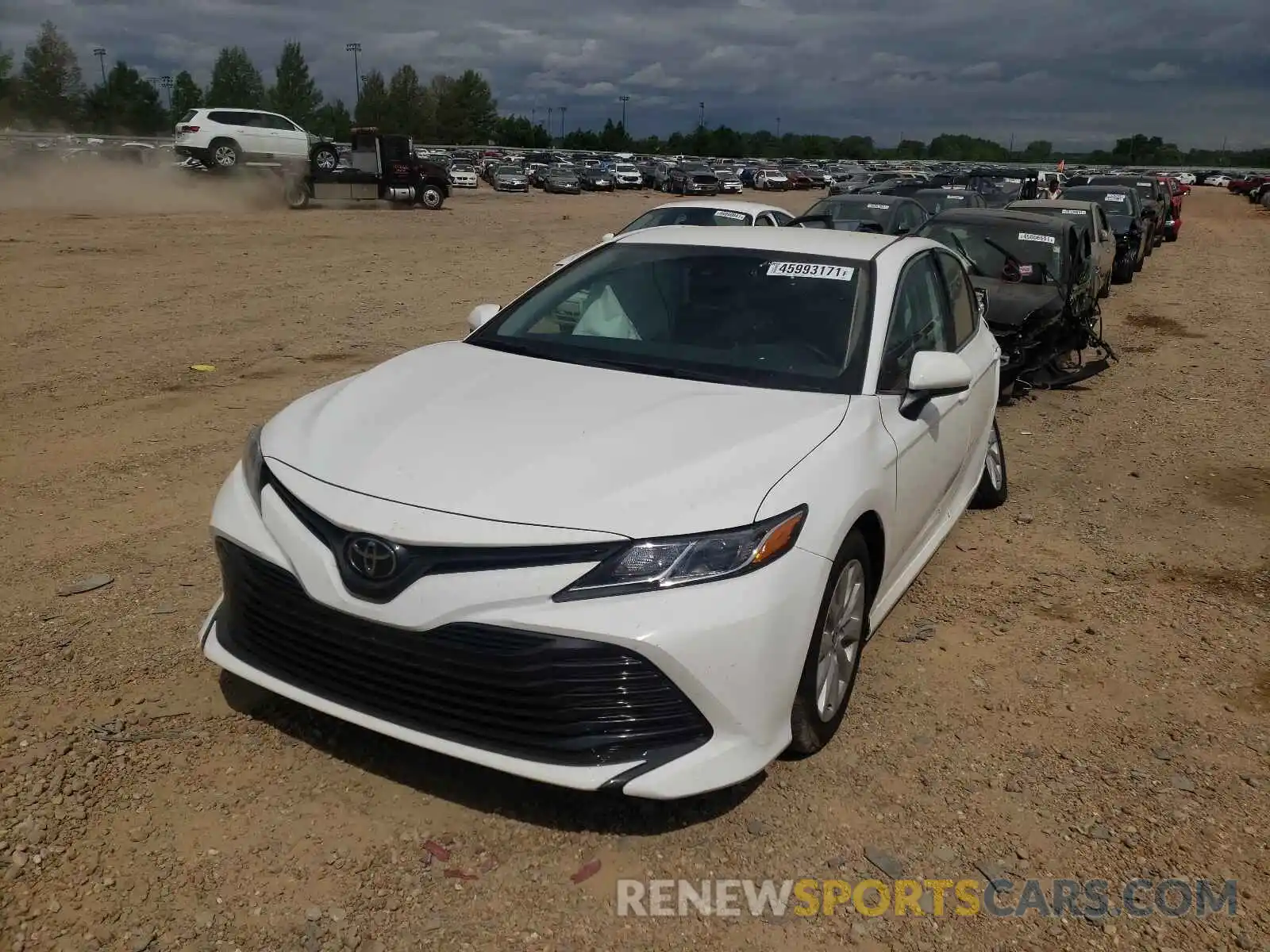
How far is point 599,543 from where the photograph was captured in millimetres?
2605

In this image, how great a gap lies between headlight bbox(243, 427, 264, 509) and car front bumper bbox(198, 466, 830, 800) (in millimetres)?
228

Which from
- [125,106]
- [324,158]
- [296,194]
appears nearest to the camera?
[296,194]

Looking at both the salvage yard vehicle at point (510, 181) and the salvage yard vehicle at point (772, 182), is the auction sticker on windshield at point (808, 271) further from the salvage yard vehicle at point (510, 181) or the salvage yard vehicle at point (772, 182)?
the salvage yard vehicle at point (772, 182)

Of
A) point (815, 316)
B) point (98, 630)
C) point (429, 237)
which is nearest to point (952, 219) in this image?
point (815, 316)

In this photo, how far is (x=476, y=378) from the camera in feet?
12.0

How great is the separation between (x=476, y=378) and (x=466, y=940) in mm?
1904

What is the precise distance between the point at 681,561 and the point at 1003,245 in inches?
344

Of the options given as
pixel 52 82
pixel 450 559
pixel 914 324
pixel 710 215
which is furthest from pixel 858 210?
pixel 52 82

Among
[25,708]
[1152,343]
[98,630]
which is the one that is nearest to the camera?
[25,708]

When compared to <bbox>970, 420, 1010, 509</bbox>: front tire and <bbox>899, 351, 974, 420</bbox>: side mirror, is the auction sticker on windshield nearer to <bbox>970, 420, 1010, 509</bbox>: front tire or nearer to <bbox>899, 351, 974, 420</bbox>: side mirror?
<bbox>899, 351, 974, 420</bbox>: side mirror

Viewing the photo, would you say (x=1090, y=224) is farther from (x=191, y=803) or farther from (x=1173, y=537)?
(x=191, y=803)

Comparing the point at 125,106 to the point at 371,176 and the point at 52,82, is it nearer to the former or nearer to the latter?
the point at 52,82

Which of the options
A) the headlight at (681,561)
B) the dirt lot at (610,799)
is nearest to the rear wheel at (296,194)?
the dirt lot at (610,799)

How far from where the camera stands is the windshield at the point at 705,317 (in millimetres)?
3678
